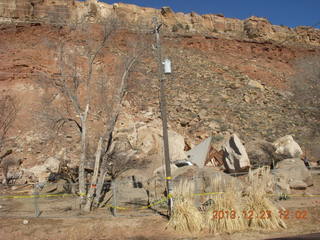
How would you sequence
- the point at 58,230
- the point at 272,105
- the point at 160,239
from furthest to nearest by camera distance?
the point at 272,105
the point at 58,230
the point at 160,239

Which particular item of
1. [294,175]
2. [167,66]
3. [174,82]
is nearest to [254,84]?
[174,82]

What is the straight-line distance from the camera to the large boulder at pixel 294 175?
36.7ft

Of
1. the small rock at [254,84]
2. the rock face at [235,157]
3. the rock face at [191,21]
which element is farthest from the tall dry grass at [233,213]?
the rock face at [191,21]

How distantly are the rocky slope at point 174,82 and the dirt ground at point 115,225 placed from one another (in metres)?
5.74

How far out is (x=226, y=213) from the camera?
761 cm

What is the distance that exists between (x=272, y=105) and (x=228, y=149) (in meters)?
17.0

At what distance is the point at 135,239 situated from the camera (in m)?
7.48

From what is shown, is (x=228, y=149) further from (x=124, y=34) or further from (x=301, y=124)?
(x=124, y=34)

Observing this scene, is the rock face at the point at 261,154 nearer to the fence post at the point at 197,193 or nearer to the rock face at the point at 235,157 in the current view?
the rock face at the point at 235,157

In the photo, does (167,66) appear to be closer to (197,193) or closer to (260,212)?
(197,193)

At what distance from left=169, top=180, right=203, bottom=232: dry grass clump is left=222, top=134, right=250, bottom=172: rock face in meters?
5.59

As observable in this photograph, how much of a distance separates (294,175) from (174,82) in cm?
1977

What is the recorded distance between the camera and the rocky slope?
19.1 metres

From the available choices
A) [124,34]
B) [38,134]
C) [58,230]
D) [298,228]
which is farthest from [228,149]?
[124,34]
